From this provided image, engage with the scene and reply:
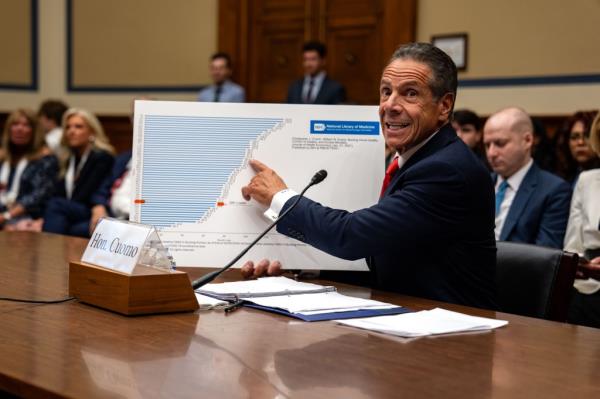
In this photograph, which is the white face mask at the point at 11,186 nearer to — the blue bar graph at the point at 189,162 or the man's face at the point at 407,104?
the blue bar graph at the point at 189,162

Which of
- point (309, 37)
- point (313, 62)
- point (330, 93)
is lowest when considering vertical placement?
point (330, 93)

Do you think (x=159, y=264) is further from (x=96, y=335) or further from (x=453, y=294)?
(x=453, y=294)

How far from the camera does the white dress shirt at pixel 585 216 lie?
3.48 m

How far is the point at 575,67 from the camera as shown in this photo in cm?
564

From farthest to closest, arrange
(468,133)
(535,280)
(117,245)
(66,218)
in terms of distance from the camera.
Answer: (66,218) → (468,133) → (535,280) → (117,245)

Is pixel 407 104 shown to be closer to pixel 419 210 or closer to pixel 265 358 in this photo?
pixel 419 210

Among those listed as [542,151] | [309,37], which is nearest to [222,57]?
[309,37]

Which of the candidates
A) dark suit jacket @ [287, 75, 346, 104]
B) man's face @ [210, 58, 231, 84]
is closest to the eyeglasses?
dark suit jacket @ [287, 75, 346, 104]

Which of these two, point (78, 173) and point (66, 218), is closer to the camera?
point (66, 218)

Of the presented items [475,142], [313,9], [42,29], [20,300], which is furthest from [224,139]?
[42,29]

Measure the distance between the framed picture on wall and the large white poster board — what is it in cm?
410

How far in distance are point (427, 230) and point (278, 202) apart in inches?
14.1

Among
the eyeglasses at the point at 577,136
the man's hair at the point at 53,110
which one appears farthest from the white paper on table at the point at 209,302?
the man's hair at the point at 53,110

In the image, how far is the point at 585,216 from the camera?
3.52 m
